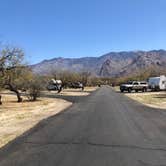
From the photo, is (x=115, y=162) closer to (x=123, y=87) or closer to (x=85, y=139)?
(x=85, y=139)

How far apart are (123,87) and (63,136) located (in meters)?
59.6

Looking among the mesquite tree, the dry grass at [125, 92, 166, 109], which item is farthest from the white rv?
the mesquite tree

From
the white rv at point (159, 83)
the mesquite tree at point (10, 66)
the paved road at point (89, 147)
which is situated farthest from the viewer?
the white rv at point (159, 83)

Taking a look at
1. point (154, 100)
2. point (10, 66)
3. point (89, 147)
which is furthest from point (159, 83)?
point (89, 147)

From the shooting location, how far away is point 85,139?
11.5 metres

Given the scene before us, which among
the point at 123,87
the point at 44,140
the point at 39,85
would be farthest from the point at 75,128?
the point at 123,87

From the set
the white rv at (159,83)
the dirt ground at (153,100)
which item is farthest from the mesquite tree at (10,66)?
the white rv at (159,83)

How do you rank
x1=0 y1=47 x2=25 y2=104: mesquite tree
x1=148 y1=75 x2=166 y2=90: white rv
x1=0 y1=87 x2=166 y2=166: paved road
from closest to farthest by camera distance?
x1=0 y1=87 x2=166 y2=166: paved road → x1=0 y1=47 x2=25 y2=104: mesquite tree → x1=148 y1=75 x2=166 y2=90: white rv

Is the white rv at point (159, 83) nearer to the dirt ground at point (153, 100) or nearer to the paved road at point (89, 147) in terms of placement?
the dirt ground at point (153, 100)

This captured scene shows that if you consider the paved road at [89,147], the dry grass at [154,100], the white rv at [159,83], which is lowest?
the paved road at [89,147]

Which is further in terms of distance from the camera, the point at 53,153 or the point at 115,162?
the point at 53,153

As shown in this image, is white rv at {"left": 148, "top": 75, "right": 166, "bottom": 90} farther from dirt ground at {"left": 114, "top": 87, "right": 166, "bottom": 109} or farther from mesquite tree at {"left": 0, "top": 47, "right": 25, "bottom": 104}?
mesquite tree at {"left": 0, "top": 47, "right": 25, "bottom": 104}

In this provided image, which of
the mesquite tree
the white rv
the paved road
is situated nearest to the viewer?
the paved road

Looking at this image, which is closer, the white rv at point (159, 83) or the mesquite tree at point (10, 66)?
the mesquite tree at point (10, 66)
